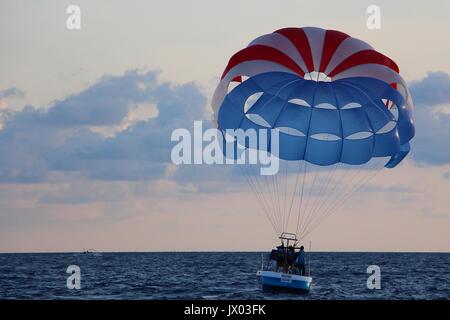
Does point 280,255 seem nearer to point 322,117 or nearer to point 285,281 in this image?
point 285,281

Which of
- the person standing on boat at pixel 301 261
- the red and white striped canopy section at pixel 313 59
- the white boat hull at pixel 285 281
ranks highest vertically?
the red and white striped canopy section at pixel 313 59

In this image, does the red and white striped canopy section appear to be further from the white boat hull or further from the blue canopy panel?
the white boat hull

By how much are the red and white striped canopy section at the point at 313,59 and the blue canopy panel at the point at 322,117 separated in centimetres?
41

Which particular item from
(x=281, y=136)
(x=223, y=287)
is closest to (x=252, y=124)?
(x=281, y=136)

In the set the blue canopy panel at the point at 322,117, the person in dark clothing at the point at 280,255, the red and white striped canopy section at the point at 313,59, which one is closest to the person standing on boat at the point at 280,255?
the person in dark clothing at the point at 280,255

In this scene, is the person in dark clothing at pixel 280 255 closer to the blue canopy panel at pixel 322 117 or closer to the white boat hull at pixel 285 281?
the white boat hull at pixel 285 281

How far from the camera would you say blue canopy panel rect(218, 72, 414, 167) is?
26094 millimetres

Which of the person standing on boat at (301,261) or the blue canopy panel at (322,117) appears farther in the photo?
the person standing on boat at (301,261)

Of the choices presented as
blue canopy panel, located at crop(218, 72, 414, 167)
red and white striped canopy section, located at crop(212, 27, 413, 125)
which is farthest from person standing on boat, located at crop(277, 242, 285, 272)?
red and white striped canopy section, located at crop(212, 27, 413, 125)

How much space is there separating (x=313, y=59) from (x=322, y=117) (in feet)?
6.86

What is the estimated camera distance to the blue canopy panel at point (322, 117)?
26.1 m

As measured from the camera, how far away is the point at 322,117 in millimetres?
26609

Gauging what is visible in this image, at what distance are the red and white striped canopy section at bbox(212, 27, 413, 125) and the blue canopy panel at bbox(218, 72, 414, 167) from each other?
0.41 m

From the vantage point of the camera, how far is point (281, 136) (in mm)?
27000
